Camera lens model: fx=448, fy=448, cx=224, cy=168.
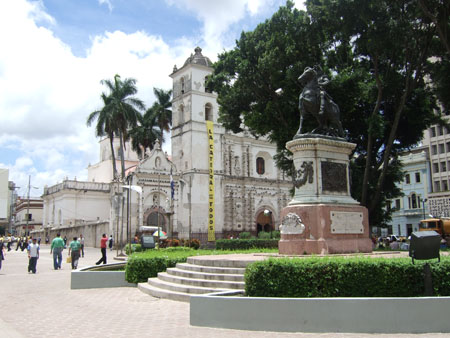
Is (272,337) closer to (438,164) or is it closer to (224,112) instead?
(224,112)

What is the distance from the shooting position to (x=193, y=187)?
40844 millimetres

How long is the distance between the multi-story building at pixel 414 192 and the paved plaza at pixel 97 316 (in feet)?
135

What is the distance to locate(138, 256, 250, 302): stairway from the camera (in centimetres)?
952

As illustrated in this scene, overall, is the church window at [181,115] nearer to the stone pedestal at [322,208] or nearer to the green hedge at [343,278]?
the stone pedestal at [322,208]

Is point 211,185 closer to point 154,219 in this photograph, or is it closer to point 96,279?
point 154,219

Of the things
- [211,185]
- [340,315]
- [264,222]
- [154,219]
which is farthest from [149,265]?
[264,222]

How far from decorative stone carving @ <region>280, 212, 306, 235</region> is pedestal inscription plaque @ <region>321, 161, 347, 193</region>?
1.11 m

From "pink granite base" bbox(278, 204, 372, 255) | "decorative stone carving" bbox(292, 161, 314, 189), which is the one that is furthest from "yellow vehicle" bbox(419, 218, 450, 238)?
"decorative stone carving" bbox(292, 161, 314, 189)

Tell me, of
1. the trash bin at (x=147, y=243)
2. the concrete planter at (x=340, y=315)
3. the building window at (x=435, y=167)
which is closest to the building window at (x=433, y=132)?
the building window at (x=435, y=167)

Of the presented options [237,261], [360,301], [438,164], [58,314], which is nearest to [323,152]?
[237,261]

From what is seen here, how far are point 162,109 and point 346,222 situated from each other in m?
38.0

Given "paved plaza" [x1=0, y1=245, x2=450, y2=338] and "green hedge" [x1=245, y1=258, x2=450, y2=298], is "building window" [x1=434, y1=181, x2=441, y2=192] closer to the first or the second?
"paved plaza" [x1=0, y1=245, x2=450, y2=338]

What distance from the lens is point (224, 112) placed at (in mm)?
23109

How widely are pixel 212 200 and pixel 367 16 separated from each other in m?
27.8
